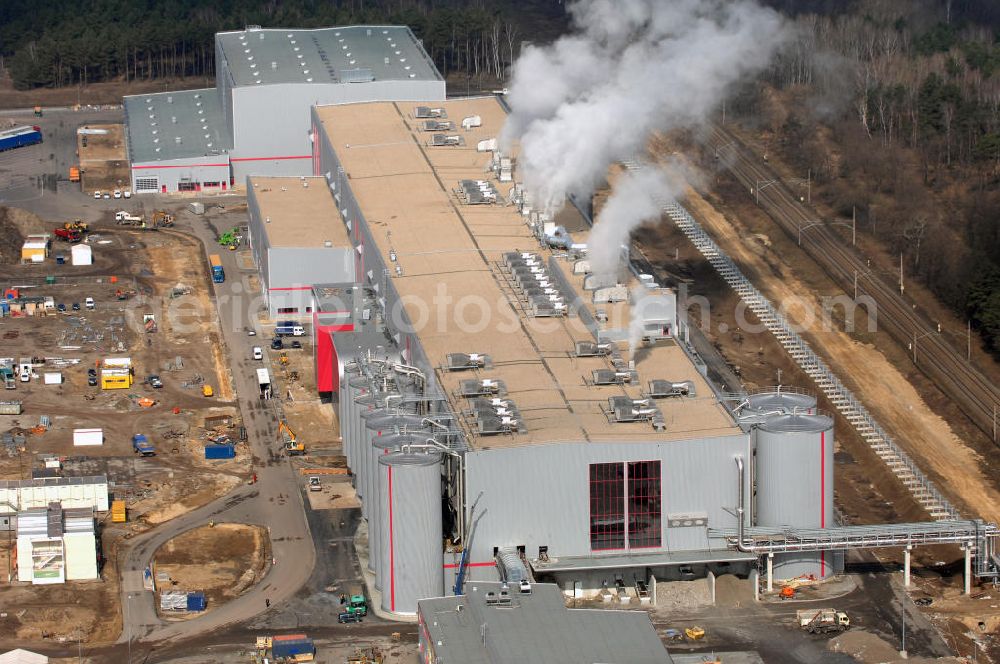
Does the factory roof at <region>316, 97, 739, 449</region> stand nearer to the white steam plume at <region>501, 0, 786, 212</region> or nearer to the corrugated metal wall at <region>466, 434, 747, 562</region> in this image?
the corrugated metal wall at <region>466, 434, 747, 562</region>

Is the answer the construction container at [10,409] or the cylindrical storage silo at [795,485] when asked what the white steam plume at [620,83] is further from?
the construction container at [10,409]

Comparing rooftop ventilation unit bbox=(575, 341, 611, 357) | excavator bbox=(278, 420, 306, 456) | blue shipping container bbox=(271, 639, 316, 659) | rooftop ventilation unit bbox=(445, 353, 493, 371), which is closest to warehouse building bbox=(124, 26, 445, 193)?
excavator bbox=(278, 420, 306, 456)

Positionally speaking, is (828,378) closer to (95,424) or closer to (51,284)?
(95,424)

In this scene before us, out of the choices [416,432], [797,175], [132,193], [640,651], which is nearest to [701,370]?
[416,432]

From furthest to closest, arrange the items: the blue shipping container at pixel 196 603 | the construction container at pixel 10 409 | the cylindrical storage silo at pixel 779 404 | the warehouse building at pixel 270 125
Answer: the warehouse building at pixel 270 125, the construction container at pixel 10 409, the cylindrical storage silo at pixel 779 404, the blue shipping container at pixel 196 603

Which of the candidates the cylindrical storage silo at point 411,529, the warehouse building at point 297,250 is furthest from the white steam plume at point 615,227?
the cylindrical storage silo at point 411,529

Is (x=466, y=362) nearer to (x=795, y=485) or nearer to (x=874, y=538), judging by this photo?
(x=795, y=485)
